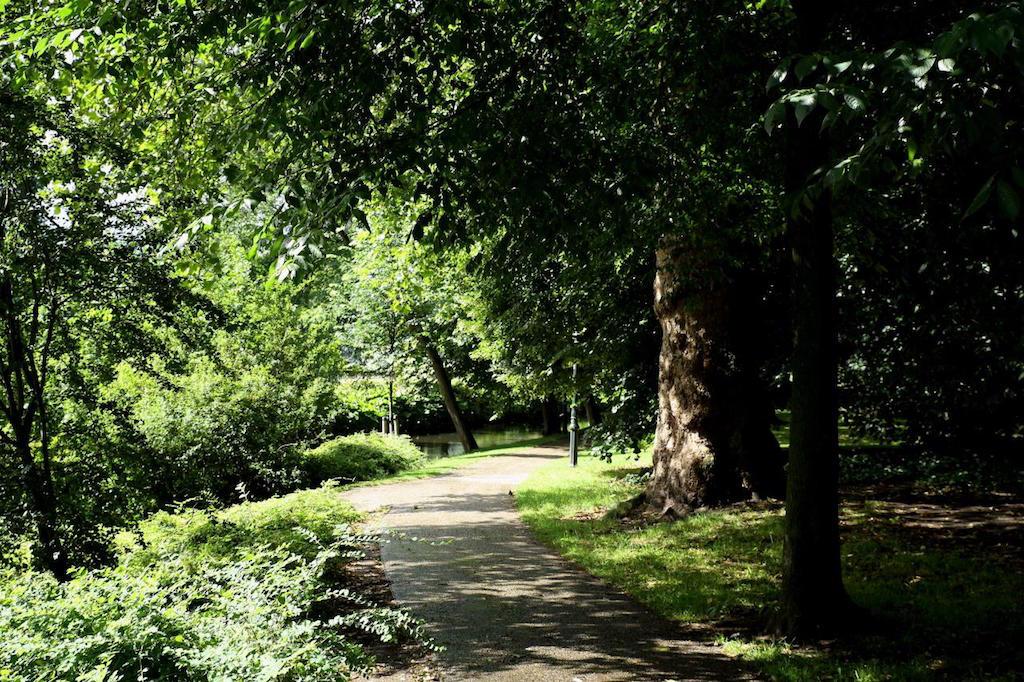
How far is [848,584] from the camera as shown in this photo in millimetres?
7172

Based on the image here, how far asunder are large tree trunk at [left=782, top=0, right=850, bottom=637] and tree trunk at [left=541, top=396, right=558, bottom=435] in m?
28.5

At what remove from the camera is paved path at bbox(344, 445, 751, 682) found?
225 inches

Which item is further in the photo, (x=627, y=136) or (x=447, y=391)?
(x=447, y=391)

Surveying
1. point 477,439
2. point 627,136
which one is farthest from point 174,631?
Answer: point 477,439

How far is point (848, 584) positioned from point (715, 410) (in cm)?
385

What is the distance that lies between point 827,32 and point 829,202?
1.35 meters

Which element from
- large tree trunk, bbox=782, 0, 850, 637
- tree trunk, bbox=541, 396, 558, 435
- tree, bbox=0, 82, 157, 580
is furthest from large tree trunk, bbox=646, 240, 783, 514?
tree trunk, bbox=541, 396, 558, 435

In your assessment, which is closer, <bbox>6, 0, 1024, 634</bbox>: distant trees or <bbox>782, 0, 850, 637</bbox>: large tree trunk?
<bbox>6, 0, 1024, 634</bbox>: distant trees

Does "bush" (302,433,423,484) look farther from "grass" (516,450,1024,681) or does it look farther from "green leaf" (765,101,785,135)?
"green leaf" (765,101,785,135)

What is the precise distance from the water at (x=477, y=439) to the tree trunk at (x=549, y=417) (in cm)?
180

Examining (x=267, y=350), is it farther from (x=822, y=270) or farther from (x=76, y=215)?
(x=822, y=270)

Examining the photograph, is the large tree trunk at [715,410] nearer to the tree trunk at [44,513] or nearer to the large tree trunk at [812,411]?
the large tree trunk at [812,411]

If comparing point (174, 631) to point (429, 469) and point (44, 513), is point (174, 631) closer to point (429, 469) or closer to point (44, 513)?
point (44, 513)

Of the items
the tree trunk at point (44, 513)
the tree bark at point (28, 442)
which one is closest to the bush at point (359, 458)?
the tree bark at point (28, 442)
